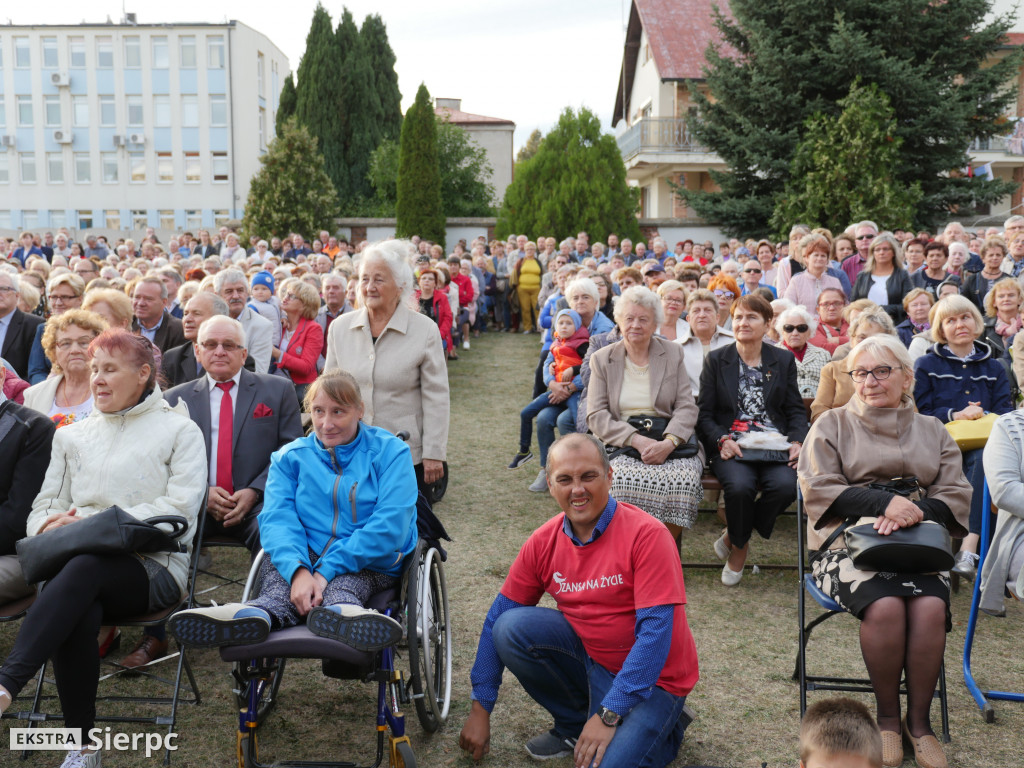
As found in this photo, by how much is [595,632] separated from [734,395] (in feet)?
8.27

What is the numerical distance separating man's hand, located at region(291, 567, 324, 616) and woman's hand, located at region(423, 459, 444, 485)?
122 centimetres

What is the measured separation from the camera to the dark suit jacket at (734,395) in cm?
514

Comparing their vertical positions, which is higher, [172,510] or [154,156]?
[154,156]

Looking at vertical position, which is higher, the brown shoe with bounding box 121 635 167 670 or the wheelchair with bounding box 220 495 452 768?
the wheelchair with bounding box 220 495 452 768

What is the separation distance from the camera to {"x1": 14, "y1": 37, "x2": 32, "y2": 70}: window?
4309 cm

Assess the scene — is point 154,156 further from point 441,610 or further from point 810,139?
point 441,610

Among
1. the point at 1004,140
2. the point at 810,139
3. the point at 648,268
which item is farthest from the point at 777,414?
the point at 1004,140

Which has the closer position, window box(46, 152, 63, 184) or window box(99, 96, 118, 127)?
window box(99, 96, 118, 127)

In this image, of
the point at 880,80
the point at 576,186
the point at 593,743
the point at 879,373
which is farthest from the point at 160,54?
the point at 593,743

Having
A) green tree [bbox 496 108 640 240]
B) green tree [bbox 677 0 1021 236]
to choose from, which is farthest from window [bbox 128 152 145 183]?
green tree [bbox 677 0 1021 236]

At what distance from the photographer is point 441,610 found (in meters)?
→ 3.71

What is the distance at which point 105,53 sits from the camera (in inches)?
1690

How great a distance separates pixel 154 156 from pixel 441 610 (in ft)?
146

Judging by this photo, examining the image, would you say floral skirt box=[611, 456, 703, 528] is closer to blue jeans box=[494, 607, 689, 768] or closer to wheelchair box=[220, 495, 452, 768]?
wheelchair box=[220, 495, 452, 768]
